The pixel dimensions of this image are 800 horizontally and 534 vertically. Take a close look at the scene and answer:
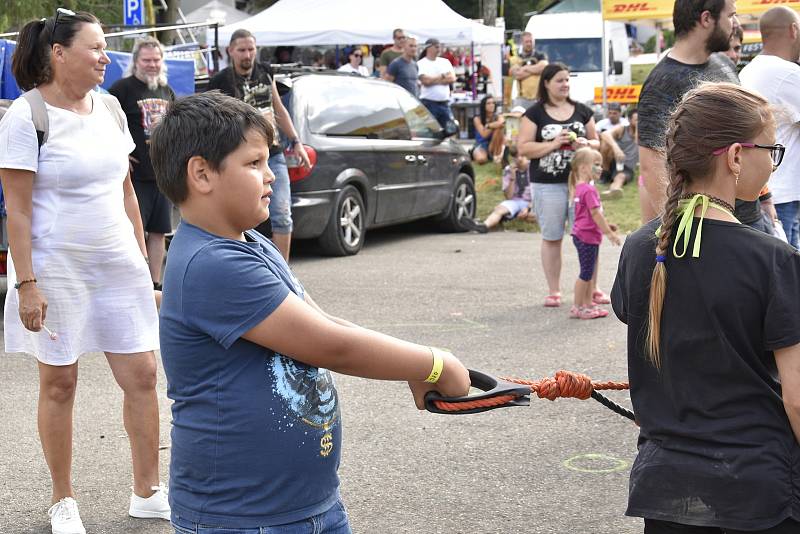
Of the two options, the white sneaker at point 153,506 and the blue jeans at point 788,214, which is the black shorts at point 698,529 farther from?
the blue jeans at point 788,214

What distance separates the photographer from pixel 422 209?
1266cm

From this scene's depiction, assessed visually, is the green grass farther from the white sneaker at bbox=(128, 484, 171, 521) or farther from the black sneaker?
the white sneaker at bbox=(128, 484, 171, 521)

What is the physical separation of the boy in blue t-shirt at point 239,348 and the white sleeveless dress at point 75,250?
1875 millimetres

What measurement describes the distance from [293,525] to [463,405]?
1.44 feet

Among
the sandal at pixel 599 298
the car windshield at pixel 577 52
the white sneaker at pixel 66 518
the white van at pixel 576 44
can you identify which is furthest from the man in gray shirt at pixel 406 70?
the white sneaker at pixel 66 518

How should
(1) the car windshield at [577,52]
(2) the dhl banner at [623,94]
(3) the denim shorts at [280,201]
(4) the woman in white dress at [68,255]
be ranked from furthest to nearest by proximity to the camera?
(1) the car windshield at [577,52] → (2) the dhl banner at [623,94] → (3) the denim shorts at [280,201] → (4) the woman in white dress at [68,255]

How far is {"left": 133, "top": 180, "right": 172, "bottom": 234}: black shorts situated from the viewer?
27.9ft

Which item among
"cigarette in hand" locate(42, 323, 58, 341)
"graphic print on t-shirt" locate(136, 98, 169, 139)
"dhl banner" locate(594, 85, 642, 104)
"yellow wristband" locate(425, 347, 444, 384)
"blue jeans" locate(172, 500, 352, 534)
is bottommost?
"blue jeans" locate(172, 500, 352, 534)

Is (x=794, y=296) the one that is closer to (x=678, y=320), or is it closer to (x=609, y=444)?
(x=678, y=320)

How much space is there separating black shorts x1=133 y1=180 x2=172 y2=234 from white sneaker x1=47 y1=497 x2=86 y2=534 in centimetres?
435

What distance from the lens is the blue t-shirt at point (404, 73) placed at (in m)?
18.8

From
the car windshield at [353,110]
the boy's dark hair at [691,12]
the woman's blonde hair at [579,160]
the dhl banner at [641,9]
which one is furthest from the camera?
the dhl banner at [641,9]

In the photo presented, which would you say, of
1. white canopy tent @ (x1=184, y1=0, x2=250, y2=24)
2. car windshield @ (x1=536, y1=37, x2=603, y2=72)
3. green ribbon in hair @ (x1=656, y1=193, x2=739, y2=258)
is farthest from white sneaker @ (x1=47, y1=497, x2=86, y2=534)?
white canopy tent @ (x1=184, y1=0, x2=250, y2=24)

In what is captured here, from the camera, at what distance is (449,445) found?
530 centimetres
